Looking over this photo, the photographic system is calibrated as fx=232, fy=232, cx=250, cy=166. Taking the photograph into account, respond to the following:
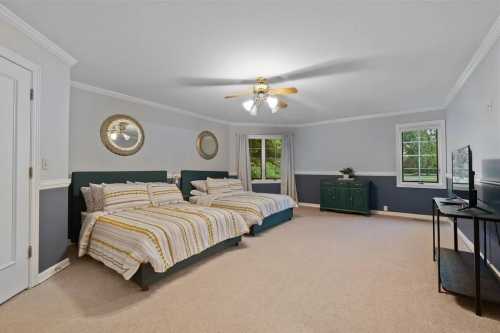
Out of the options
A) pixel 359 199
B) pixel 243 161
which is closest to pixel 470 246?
pixel 359 199

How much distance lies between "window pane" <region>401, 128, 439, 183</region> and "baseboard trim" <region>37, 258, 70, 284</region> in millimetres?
6307

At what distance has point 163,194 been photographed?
378 cm

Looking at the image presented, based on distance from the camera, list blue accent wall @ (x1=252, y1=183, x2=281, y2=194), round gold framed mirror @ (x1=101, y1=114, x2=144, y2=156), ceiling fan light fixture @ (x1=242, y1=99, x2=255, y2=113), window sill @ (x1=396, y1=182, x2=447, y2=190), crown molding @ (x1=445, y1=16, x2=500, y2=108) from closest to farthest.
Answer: crown molding @ (x1=445, y1=16, x2=500, y2=108), ceiling fan light fixture @ (x1=242, y1=99, x2=255, y2=113), round gold framed mirror @ (x1=101, y1=114, x2=144, y2=156), window sill @ (x1=396, y1=182, x2=447, y2=190), blue accent wall @ (x1=252, y1=183, x2=281, y2=194)

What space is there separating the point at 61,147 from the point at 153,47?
151 centimetres

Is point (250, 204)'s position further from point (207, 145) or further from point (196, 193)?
point (207, 145)

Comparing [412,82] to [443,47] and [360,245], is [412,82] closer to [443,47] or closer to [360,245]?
[443,47]

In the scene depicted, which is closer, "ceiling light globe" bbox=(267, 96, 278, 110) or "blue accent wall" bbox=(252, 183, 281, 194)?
"ceiling light globe" bbox=(267, 96, 278, 110)

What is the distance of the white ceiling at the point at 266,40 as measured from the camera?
1.87m

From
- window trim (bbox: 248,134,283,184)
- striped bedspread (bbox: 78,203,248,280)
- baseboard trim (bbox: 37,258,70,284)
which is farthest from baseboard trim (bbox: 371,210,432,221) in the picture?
baseboard trim (bbox: 37,258,70,284)

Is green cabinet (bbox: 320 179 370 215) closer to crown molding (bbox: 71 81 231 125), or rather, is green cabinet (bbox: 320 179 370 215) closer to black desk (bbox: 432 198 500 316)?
black desk (bbox: 432 198 500 316)

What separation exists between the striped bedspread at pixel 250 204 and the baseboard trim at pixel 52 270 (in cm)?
223

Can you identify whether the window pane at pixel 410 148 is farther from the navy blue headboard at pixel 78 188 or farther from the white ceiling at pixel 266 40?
the navy blue headboard at pixel 78 188

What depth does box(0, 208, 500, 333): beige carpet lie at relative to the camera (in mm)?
1694

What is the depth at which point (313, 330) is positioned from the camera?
1632 millimetres
